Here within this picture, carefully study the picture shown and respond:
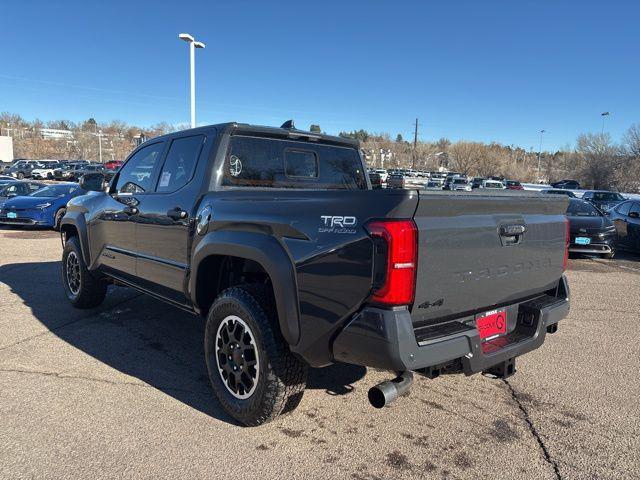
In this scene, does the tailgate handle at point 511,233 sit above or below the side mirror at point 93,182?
below

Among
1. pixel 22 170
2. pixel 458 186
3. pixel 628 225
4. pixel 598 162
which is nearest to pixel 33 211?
pixel 458 186

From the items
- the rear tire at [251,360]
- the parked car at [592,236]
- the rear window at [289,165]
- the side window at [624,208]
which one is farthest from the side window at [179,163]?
the side window at [624,208]

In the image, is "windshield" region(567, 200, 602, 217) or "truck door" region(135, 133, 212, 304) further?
"windshield" region(567, 200, 602, 217)

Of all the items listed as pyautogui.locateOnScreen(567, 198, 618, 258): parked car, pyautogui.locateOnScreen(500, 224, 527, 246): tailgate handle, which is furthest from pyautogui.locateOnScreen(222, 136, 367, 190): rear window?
pyautogui.locateOnScreen(567, 198, 618, 258): parked car

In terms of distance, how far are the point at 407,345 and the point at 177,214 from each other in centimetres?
226

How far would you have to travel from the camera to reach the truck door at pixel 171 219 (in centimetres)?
388

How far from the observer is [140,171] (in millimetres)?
4840

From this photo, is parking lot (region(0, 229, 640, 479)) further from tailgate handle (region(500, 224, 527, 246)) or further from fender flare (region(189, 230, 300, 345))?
tailgate handle (region(500, 224, 527, 246))

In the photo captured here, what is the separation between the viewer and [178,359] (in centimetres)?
449

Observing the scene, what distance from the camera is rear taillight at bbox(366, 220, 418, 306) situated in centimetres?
239

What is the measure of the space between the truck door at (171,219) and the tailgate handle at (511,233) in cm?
222

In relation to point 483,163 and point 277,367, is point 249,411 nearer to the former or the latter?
point 277,367

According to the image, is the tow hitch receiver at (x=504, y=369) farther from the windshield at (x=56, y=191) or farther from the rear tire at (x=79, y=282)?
the windshield at (x=56, y=191)

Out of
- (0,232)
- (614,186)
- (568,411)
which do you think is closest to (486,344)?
(568,411)
